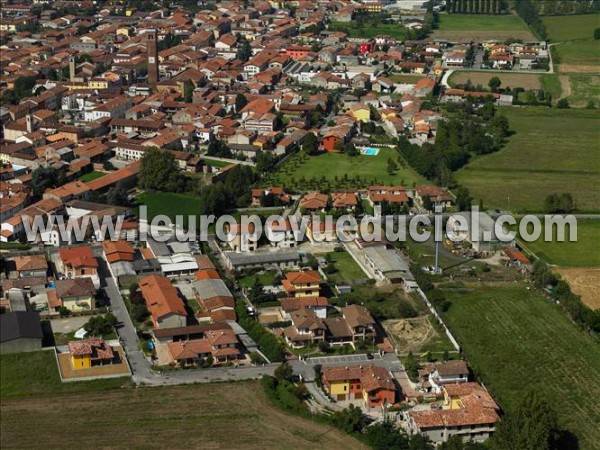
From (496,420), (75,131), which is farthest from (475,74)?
(496,420)

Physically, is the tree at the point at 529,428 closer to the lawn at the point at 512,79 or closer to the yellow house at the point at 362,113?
the yellow house at the point at 362,113

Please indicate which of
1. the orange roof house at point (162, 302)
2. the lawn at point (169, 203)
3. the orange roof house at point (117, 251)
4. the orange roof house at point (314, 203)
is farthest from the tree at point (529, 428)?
the lawn at point (169, 203)

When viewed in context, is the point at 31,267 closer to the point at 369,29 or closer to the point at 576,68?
the point at 576,68

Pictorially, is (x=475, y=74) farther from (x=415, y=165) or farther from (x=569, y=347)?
(x=569, y=347)

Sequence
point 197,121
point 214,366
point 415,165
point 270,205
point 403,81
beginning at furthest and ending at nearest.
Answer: point 403,81 → point 197,121 → point 415,165 → point 270,205 → point 214,366

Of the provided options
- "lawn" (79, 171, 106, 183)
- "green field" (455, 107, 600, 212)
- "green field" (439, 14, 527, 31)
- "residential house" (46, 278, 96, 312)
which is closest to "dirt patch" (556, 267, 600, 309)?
"green field" (455, 107, 600, 212)

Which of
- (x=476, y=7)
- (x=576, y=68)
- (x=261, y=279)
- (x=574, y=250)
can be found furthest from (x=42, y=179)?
(x=476, y=7)
